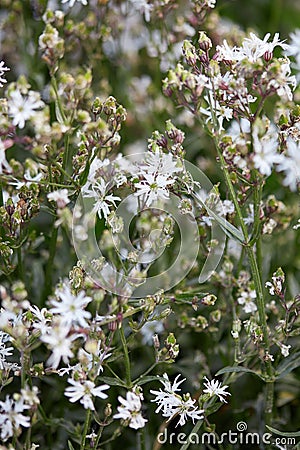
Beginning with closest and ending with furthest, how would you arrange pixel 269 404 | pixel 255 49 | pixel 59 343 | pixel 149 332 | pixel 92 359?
→ pixel 59 343 < pixel 92 359 < pixel 255 49 < pixel 269 404 < pixel 149 332

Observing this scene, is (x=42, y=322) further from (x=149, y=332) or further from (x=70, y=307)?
(x=149, y=332)

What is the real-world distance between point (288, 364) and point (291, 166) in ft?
1.29

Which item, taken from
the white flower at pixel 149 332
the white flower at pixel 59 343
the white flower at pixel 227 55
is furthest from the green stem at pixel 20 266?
the white flower at pixel 227 55

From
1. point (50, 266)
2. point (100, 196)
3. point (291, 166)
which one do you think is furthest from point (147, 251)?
point (291, 166)

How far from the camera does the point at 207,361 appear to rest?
142 cm

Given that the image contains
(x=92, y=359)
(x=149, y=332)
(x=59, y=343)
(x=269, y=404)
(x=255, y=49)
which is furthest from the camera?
(x=149, y=332)

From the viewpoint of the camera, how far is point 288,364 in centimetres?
117

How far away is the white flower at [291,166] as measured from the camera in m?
0.95

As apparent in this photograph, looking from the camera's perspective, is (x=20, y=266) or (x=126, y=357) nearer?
(x=126, y=357)

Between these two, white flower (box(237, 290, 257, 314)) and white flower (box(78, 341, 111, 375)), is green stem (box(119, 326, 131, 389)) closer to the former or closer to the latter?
white flower (box(78, 341, 111, 375))

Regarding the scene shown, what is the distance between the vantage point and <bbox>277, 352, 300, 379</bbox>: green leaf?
1174 mm

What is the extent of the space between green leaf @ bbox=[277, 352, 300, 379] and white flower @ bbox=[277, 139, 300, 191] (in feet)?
1.15

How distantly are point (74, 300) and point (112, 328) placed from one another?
0.10m

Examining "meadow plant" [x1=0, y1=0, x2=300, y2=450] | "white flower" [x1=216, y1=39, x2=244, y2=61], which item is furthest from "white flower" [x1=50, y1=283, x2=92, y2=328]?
"white flower" [x1=216, y1=39, x2=244, y2=61]
